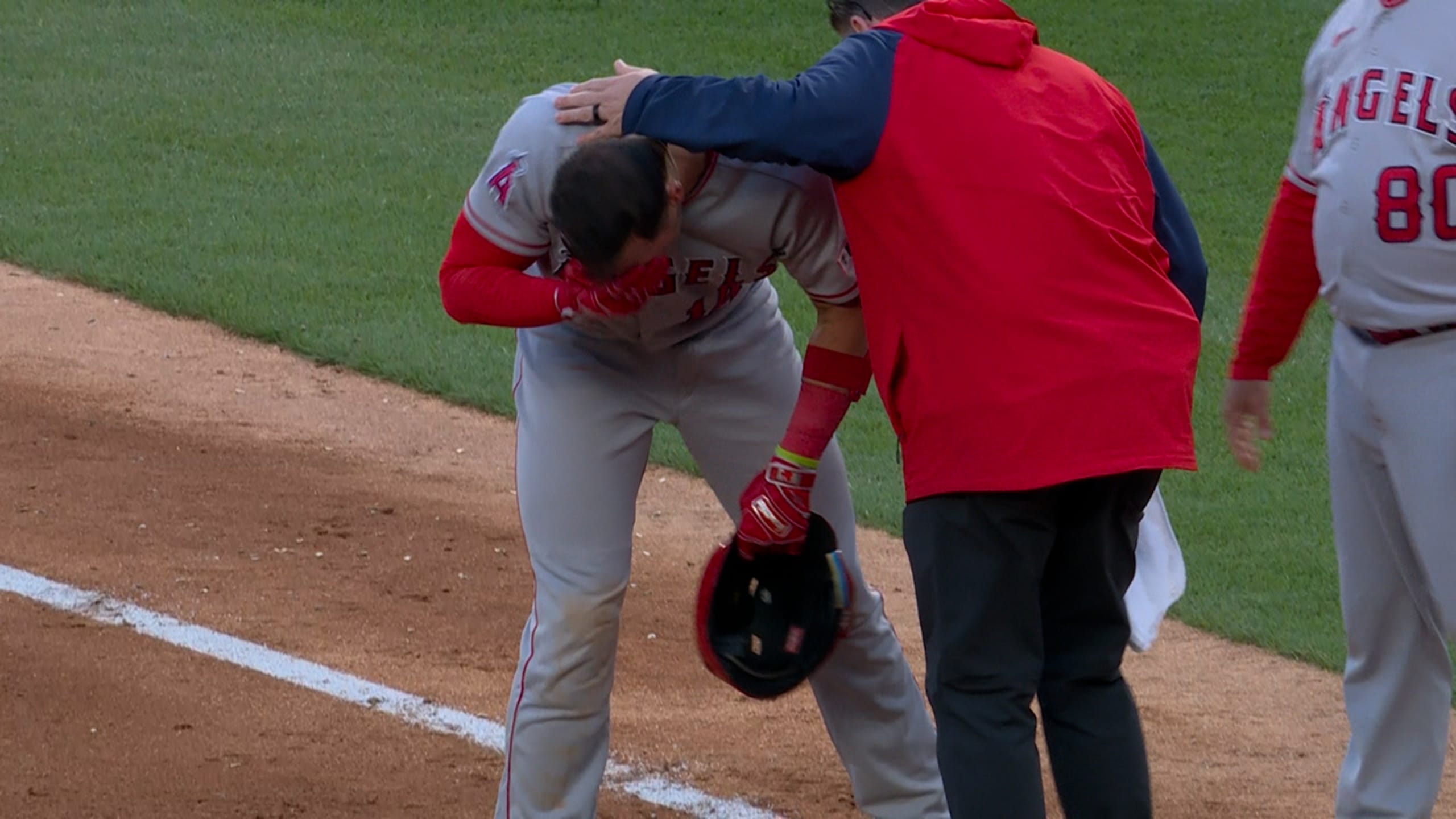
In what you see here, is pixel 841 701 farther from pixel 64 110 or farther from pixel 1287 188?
pixel 64 110

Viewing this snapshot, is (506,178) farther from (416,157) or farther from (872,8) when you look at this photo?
(416,157)

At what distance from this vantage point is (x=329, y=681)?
470 cm

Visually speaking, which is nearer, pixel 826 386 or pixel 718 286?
pixel 826 386

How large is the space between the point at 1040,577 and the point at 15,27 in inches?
440

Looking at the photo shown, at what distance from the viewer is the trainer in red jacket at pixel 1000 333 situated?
9.77 feet

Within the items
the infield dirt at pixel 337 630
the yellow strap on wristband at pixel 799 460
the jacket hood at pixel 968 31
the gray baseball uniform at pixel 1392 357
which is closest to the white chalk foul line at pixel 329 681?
the infield dirt at pixel 337 630

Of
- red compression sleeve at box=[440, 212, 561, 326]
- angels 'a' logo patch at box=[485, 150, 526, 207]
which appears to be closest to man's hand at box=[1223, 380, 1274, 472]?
red compression sleeve at box=[440, 212, 561, 326]

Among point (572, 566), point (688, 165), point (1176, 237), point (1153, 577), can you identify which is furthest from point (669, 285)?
point (1153, 577)

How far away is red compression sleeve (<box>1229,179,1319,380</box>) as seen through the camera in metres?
3.38

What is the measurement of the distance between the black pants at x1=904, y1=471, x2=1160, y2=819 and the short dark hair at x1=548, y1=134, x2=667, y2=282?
67 centimetres

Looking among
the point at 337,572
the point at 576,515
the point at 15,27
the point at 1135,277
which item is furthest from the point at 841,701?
the point at 15,27

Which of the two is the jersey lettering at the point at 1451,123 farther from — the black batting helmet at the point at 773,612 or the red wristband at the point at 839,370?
the black batting helmet at the point at 773,612

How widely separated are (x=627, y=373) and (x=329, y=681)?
1.47 metres

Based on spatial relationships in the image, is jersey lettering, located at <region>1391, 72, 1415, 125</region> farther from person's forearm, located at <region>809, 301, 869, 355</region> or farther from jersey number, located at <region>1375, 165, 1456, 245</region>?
person's forearm, located at <region>809, 301, 869, 355</region>
